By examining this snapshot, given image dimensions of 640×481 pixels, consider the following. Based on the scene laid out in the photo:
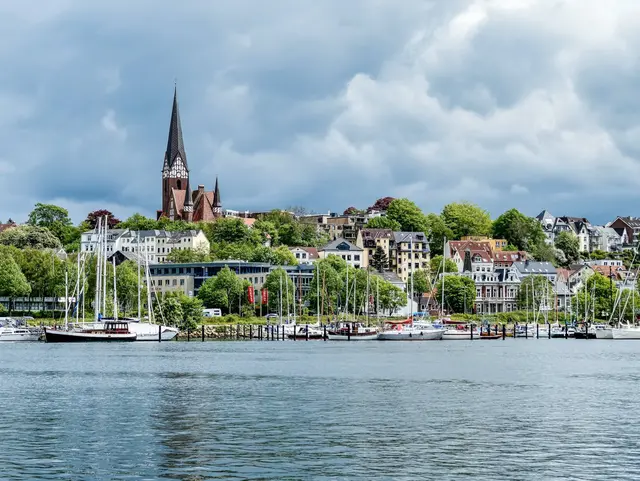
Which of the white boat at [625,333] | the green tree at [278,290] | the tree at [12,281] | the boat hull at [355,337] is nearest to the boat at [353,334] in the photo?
the boat hull at [355,337]

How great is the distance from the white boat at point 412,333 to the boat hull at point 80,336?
33.0 metres

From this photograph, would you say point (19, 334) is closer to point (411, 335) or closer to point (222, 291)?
point (411, 335)

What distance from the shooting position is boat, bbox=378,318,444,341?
472 feet

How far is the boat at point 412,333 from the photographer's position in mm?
144000

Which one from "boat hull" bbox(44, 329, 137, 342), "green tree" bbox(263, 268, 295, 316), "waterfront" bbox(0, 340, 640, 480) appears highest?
"green tree" bbox(263, 268, 295, 316)

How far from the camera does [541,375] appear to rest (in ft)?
Result: 254

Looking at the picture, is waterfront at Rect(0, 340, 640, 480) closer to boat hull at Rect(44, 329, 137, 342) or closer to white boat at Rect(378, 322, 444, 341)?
boat hull at Rect(44, 329, 137, 342)

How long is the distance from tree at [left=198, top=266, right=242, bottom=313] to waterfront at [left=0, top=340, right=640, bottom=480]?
89940 millimetres

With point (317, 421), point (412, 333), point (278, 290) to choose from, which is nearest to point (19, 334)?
point (412, 333)

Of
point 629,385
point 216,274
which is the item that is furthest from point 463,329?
point 629,385

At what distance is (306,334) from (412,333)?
1321 centimetres

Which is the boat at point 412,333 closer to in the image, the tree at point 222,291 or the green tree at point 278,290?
the green tree at point 278,290

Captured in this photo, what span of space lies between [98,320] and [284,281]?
4710 cm

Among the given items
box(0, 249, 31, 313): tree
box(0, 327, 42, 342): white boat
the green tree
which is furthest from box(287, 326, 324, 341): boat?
box(0, 249, 31, 313): tree
